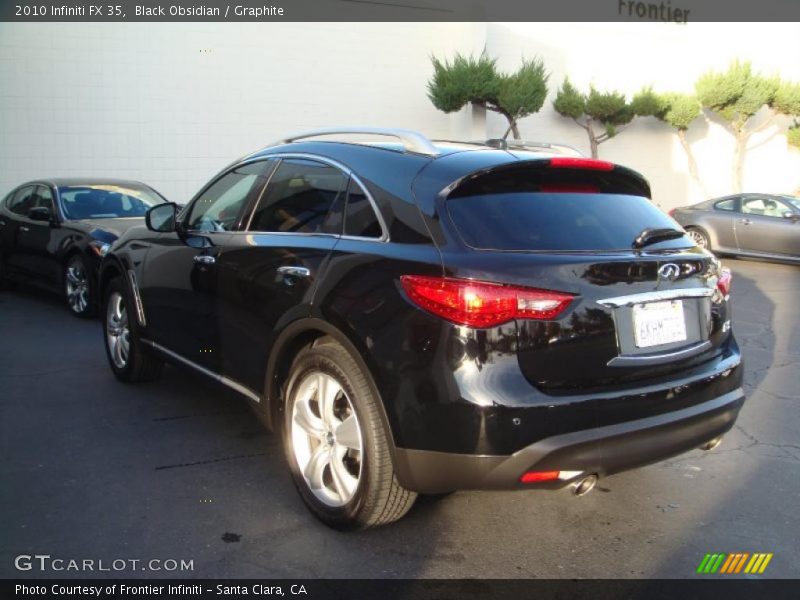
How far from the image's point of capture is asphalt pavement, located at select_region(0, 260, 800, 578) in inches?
126

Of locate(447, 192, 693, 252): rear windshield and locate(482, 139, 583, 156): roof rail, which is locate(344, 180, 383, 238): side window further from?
locate(482, 139, 583, 156): roof rail

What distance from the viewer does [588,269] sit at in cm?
299

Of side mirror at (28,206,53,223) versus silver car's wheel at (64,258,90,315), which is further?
side mirror at (28,206,53,223)

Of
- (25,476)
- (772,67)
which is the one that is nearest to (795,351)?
(25,476)

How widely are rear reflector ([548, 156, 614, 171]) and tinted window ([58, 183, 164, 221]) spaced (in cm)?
649

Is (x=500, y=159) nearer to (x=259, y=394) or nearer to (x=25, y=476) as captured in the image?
(x=259, y=394)

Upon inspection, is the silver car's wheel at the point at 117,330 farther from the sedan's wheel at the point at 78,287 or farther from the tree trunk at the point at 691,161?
the tree trunk at the point at 691,161

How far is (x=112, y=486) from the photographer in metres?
3.90

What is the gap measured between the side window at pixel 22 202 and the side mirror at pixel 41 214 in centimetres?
36

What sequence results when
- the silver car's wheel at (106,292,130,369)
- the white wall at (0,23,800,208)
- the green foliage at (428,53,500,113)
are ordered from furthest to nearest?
the green foliage at (428,53,500,113), the white wall at (0,23,800,208), the silver car's wheel at (106,292,130,369)

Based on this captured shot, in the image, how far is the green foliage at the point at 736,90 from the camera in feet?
72.1

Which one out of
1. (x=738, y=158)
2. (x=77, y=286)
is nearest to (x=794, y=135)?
(x=738, y=158)

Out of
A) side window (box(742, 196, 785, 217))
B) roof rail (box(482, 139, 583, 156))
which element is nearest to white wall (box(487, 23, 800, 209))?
side window (box(742, 196, 785, 217))
